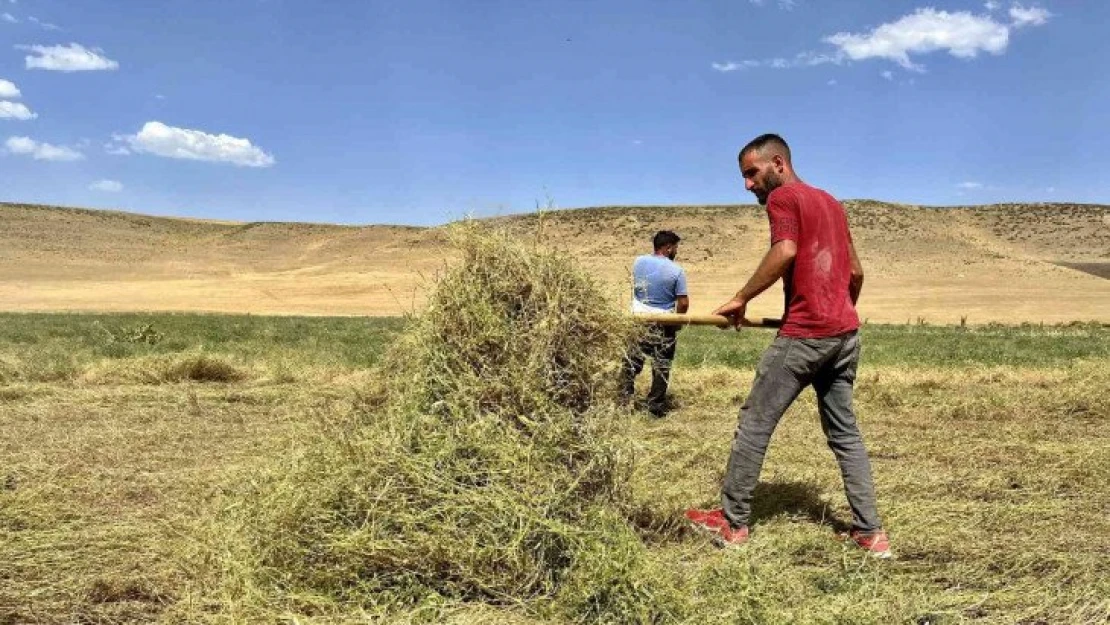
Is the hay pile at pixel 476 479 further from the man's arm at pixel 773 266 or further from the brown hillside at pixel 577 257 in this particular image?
the man's arm at pixel 773 266

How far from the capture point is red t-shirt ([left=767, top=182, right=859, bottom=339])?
4.18 metres

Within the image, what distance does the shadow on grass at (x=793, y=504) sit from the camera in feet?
15.4

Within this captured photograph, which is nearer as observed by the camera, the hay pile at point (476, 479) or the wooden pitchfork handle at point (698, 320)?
the hay pile at point (476, 479)

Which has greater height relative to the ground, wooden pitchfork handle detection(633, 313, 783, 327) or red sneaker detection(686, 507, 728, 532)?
wooden pitchfork handle detection(633, 313, 783, 327)

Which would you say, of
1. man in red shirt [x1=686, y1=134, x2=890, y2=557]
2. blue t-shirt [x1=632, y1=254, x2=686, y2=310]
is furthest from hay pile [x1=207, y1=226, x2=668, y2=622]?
blue t-shirt [x1=632, y1=254, x2=686, y2=310]

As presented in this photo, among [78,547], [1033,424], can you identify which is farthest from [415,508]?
[1033,424]

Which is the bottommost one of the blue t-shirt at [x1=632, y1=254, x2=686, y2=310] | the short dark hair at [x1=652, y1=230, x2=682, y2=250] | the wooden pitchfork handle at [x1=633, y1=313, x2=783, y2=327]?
the wooden pitchfork handle at [x1=633, y1=313, x2=783, y2=327]

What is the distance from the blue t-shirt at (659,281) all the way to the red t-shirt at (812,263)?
2724 millimetres

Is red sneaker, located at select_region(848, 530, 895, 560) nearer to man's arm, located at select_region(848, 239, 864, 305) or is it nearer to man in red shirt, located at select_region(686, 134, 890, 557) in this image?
man in red shirt, located at select_region(686, 134, 890, 557)

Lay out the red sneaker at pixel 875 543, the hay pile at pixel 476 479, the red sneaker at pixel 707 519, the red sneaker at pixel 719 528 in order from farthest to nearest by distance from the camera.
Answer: the red sneaker at pixel 707 519 → the red sneaker at pixel 719 528 → the red sneaker at pixel 875 543 → the hay pile at pixel 476 479

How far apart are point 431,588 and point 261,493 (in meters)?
1.16

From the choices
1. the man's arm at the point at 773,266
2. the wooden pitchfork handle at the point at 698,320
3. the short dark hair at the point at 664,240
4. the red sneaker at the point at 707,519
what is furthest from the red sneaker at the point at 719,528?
the short dark hair at the point at 664,240

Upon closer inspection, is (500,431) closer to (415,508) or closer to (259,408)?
(415,508)

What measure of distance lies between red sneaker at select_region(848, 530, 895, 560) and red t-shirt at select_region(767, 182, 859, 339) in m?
1.06
